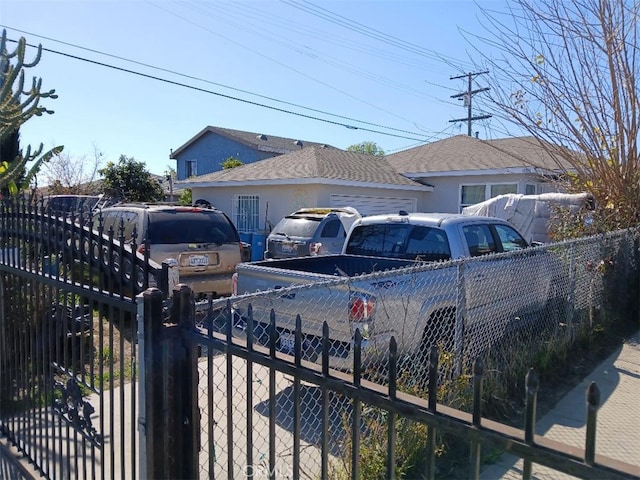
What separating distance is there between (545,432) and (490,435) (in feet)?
10.2

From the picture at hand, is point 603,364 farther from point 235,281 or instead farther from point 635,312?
point 235,281

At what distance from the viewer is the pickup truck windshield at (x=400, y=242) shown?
226 inches

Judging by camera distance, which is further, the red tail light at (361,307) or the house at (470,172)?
the house at (470,172)

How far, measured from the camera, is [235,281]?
516cm

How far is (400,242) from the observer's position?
620cm

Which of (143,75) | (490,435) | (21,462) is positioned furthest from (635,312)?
(143,75)

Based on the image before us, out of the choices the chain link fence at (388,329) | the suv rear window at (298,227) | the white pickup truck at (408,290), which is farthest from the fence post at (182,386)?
the suv rear window at (298,227)

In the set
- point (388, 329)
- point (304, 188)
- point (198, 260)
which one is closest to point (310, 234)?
point (198, 260)

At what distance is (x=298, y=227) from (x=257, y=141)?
65.9ft

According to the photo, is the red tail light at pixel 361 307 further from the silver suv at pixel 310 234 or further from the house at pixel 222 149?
the house at pixel 222 149

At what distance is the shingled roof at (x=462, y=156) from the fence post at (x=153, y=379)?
14.4 m

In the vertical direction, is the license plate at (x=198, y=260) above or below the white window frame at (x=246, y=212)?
below

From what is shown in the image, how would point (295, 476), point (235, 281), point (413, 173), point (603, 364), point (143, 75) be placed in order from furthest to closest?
point (413, 173)
point (143, 75)
point (603, 364)
point (235, 281)
point (295, 476)

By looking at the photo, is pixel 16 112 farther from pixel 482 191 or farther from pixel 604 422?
pixel 482 191
